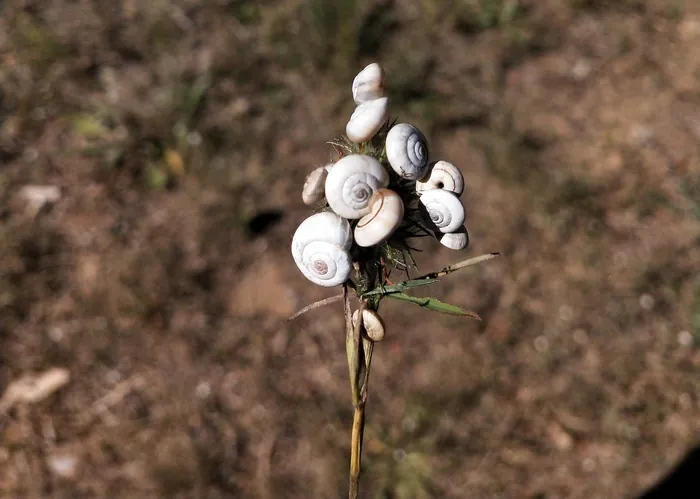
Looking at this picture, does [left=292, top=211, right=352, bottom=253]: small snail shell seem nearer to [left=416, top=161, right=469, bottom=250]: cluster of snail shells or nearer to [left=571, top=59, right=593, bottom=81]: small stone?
[left=416, top=161, right=469, bottom=250]: cluster of snail shells

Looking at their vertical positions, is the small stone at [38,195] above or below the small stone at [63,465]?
above

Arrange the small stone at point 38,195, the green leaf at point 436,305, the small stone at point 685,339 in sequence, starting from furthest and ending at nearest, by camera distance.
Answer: the small stone at point 38,195 → the small stone at point 685,339 → the green leaf at point 436,305

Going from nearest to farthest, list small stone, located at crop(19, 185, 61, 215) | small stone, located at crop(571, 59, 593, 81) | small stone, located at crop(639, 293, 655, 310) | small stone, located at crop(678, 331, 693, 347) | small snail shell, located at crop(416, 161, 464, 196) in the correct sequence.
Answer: small snail shell, located at crop(416, 161, 464, 196) < small stone, located at crop(678, 331, 693, 347) < small stone, located at crop(639, 293, 655, 310) < small stone, located at crop(19, 185, 61, 215) < small stone, located at crop(571, 59, 593, 81)

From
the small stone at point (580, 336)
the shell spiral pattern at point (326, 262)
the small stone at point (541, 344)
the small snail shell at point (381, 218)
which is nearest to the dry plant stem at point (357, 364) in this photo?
the shell spiral pattern at point (326, 262)

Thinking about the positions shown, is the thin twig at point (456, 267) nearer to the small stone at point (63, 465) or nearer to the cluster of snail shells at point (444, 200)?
the cluster of snail shells at point (444, 200)

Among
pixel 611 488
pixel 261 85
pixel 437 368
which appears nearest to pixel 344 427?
pixel 437 368

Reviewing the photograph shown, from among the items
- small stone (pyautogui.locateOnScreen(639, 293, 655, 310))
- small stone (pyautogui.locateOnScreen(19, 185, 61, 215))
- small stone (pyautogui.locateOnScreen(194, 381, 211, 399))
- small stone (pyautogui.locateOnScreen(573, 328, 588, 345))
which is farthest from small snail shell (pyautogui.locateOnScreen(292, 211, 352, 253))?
small stone (pyautogui.locateOnScreen(19, 185, 61, 215))

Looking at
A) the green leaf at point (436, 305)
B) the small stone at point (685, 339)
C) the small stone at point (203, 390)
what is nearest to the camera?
the green leaf at point (436, 305)
